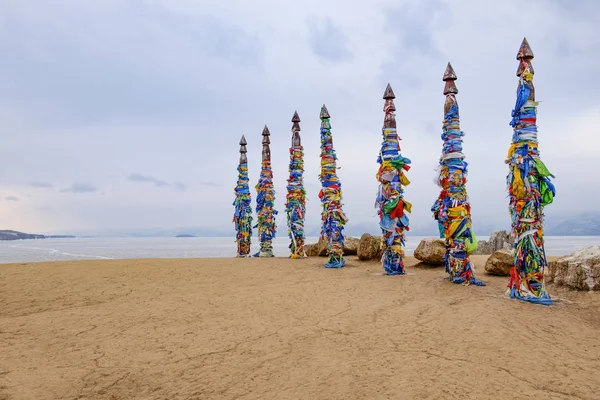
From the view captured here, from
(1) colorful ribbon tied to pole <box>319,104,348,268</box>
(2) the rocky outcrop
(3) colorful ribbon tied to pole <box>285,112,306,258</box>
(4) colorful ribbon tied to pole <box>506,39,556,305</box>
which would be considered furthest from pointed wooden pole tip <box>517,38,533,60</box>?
(2) the rocky outcrop

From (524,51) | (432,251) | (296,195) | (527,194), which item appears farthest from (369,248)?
(524,51)

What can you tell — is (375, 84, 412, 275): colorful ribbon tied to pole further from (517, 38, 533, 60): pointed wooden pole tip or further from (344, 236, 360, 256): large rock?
(344, 236, 360, 256): large rock

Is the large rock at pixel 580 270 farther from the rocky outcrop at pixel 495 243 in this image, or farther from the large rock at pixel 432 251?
the rocky outcrop at pixel 495 243

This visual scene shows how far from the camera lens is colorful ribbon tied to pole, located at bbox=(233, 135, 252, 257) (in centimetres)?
1866

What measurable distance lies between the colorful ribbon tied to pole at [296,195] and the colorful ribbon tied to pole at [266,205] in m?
1.44

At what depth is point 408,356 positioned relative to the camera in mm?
4941

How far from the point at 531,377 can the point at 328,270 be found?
27.7 feet

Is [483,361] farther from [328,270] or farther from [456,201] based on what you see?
[328,270]

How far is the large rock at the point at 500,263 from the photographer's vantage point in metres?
10.4

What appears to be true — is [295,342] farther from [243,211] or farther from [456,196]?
[243,211]

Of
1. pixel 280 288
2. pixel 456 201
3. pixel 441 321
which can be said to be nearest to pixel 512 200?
pixel 456 201

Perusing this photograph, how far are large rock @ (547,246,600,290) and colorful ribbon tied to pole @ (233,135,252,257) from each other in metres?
12.9

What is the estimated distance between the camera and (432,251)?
12.4m

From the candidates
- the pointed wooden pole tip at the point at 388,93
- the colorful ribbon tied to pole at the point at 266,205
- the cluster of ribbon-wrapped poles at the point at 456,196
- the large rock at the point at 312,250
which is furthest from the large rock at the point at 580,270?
the colorful ribbon tied to pole at the point at 266,205
